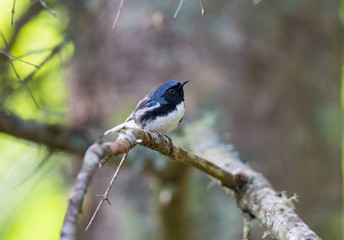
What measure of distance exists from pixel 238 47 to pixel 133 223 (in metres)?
2.17

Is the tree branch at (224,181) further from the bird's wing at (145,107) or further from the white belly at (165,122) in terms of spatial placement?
the bird's wing at (145,107)

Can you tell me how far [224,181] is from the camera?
2.94 meters

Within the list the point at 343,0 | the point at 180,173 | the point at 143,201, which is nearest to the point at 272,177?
the point at 180,173

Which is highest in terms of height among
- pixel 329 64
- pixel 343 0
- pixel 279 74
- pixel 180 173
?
pixel 343 0

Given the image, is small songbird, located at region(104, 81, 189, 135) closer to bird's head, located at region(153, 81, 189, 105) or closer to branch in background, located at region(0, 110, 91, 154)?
bird's head, located at region(153, 81, 189, 105)

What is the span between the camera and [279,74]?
4.69m

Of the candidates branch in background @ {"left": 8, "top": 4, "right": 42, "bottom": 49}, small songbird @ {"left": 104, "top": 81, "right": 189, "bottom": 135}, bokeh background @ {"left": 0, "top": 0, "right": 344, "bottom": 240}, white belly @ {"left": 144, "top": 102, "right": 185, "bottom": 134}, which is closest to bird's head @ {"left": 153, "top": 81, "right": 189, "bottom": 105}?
small songbird @ {"left": 104, "top": 81, "right": 189, "bottom": 135}

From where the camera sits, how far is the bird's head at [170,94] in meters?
3.40

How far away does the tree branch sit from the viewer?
4.19 feet

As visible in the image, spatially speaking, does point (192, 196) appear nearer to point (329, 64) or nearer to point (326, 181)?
point (326, 181)

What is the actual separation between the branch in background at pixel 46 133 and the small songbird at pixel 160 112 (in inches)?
30.8

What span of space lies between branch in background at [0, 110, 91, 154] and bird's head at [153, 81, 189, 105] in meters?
0.84

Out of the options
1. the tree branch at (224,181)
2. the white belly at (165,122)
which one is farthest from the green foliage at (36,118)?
the tree branch at (224,181)

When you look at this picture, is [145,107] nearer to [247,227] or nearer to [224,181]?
[224,181]
